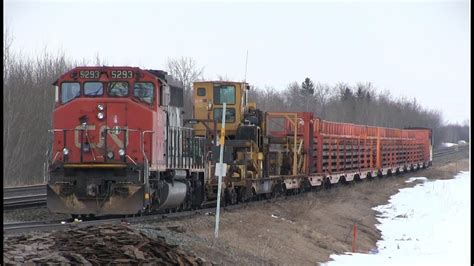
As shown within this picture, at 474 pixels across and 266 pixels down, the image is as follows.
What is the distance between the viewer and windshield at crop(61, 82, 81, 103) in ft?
50.3

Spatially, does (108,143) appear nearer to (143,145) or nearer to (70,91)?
(143,145)

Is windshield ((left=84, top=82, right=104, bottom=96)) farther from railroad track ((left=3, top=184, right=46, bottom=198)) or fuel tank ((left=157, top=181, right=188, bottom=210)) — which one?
railroad track ((left=3, top=184, right=46, bottom=198))

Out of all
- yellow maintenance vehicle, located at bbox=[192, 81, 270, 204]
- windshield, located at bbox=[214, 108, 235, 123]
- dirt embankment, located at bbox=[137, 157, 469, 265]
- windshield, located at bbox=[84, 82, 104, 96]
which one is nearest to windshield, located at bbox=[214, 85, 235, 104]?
yellow maintenance vehicle, located at bbox=[192, 81, 270, 204]

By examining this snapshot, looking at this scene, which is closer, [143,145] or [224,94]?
[143,145]

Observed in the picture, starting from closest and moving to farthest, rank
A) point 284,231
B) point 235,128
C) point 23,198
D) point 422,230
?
point 284,231 → point 23,198 → point 235,128 → point 422,230

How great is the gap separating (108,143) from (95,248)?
18.4 ft

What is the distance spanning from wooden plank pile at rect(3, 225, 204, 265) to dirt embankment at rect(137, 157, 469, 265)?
1.04 meters

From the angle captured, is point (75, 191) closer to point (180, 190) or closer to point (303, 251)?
point (180, 190)

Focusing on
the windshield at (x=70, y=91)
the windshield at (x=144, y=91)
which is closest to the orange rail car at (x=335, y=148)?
the windshield at (x=144, y=91)

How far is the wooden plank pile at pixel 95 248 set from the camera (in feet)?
28.7

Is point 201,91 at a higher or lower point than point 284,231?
higher

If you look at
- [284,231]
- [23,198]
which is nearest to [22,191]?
[23,198]

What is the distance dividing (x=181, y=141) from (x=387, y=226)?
10256 millimetres

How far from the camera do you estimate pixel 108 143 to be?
14977 mm
